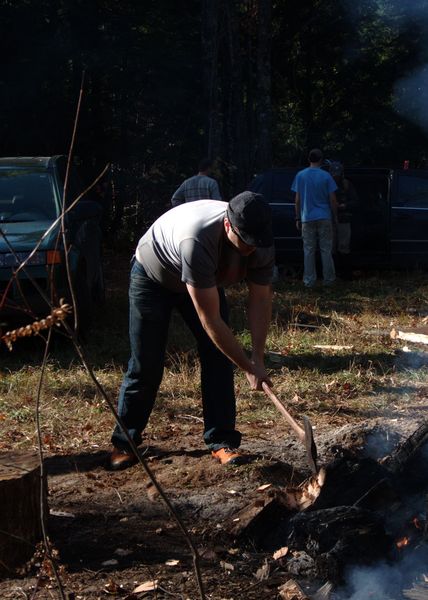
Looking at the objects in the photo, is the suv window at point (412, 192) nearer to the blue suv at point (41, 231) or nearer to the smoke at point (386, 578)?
the blue suv at point (41, 231)

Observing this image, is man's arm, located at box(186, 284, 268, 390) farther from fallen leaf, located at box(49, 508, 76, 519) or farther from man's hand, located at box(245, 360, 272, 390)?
fallen leaf, located at box(49, 508, 76, 519)

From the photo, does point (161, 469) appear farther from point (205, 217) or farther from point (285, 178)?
point (285, 178)

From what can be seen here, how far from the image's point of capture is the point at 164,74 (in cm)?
2033

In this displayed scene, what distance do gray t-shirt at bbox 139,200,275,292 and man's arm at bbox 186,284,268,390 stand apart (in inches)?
2.0

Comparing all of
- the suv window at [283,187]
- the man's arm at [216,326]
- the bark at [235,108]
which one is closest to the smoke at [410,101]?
the bark at [235,108]

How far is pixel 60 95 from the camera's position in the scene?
62.6ft

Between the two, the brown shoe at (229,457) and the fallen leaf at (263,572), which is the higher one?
the brown shoe at (229,457)

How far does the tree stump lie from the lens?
13.6ft

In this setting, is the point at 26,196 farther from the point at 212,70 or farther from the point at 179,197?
the point at 212,70

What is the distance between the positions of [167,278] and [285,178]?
9.66 meters

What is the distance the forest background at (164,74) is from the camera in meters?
18.3

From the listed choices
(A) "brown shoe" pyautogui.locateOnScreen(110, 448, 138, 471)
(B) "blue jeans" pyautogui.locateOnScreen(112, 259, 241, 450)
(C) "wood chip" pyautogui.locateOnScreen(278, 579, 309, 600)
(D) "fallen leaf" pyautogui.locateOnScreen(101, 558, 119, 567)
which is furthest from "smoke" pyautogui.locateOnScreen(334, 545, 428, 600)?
(A) "brown shoe" pyautogui.locateOnScreen(110, 448, 138, 471)

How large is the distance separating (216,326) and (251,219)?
63 cm

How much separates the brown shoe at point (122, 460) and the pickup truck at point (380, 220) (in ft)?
29.8
